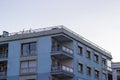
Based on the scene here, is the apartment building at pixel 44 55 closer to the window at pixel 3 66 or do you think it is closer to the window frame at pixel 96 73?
the window at pixel 3 66

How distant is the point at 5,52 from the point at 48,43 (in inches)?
379

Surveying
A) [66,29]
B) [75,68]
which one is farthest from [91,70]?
[66,29]

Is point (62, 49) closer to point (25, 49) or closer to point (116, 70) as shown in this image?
point (25, 49)

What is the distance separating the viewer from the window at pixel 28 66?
172 feet

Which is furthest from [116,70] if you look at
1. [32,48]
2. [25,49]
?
[25,49]

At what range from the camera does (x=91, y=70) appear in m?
61.4

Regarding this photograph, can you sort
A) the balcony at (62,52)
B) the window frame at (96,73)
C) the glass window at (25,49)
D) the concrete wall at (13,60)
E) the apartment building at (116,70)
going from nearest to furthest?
the balcony at (62,52) → the concrete wall at (13,60) → the glass window at (25,49) → the window frame at (96,73) → the apartment building at (116,70)

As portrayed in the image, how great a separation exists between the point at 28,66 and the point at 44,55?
11.4 ft

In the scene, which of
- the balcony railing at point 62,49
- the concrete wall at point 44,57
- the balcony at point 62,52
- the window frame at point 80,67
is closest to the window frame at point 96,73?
the window frame at point 80,67

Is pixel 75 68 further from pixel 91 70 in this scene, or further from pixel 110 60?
pixel 110 60

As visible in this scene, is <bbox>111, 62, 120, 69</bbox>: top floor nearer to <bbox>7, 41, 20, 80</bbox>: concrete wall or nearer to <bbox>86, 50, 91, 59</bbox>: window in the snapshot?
<bbox>86, 50, 91, 59</bbox>: window

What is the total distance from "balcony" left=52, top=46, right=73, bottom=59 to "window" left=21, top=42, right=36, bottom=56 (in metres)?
3.57

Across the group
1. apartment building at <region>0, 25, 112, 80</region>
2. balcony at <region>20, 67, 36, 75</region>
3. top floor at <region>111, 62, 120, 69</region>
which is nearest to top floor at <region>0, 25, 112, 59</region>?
apartment building at <region>0, 25, 112, 80</region>

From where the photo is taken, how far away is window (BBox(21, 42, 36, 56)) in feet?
176
